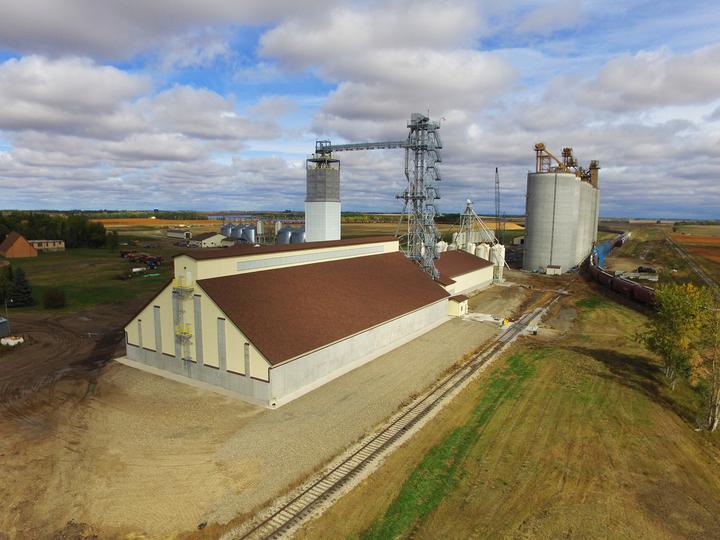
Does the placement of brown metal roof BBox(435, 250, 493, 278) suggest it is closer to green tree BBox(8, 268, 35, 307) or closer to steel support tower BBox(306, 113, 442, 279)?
steel support tower BBox(306, 113, 442, 279)

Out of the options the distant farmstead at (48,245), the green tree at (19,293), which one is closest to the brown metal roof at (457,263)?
the green tree at (19,293)

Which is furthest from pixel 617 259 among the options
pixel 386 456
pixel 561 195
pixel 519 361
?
pixel 386 456

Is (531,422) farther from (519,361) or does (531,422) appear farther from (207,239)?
(207,239)

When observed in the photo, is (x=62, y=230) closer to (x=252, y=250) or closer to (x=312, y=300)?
(x=252, y=250)

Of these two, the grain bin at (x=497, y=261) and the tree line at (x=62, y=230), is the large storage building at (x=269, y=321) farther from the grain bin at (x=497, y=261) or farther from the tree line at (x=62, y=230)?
the tree line at (x=62, y=230)

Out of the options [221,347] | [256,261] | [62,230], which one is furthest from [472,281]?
[62,230]

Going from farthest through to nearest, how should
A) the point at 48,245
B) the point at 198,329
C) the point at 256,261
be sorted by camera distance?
the point at 48,245 → the point at 256,261 → the point at 198,329
